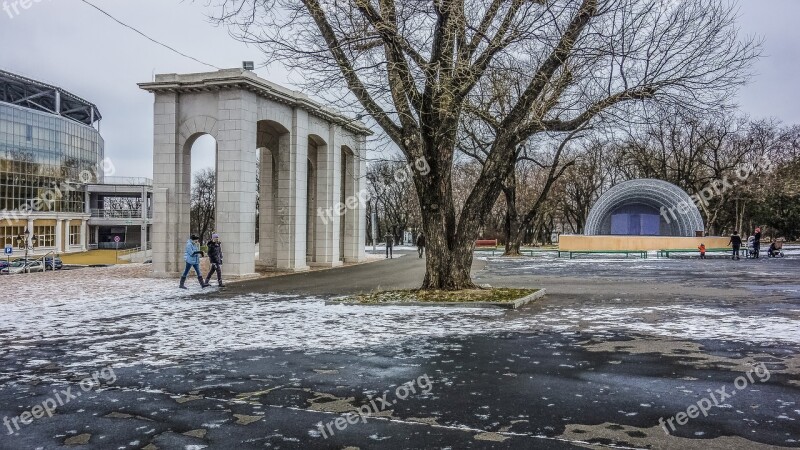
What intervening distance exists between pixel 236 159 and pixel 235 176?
2.20 ft

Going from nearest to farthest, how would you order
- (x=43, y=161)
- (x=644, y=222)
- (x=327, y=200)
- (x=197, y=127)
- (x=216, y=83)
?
(x=216, y=83) < (x=197, y=127) < (x=327, y=200) < (x=644, y=222) < (x=43, y=161)

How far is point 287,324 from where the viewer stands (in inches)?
474

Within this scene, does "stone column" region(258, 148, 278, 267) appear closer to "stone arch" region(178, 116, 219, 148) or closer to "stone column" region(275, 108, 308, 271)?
"stone column" region(275, 108, 308, 271)

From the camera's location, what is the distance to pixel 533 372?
25.4 feet

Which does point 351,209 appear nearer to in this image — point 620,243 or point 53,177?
point 620,243

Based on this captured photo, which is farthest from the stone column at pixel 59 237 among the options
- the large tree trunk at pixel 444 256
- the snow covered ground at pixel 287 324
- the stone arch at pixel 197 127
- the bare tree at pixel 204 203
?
the large tree trunk at pixel 444 256

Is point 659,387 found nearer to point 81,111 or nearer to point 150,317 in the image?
point 150,317

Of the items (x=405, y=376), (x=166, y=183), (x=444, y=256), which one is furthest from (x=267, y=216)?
(x=405, y=376)

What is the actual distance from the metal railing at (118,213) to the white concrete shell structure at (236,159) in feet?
237

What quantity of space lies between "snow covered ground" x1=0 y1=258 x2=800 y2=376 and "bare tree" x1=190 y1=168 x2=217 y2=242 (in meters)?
67.1

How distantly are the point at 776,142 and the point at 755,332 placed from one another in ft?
180

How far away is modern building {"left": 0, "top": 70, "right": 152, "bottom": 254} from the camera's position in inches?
2859

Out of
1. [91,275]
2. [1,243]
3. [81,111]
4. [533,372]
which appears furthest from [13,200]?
[533,372]

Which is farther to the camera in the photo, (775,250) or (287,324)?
(775,250)
